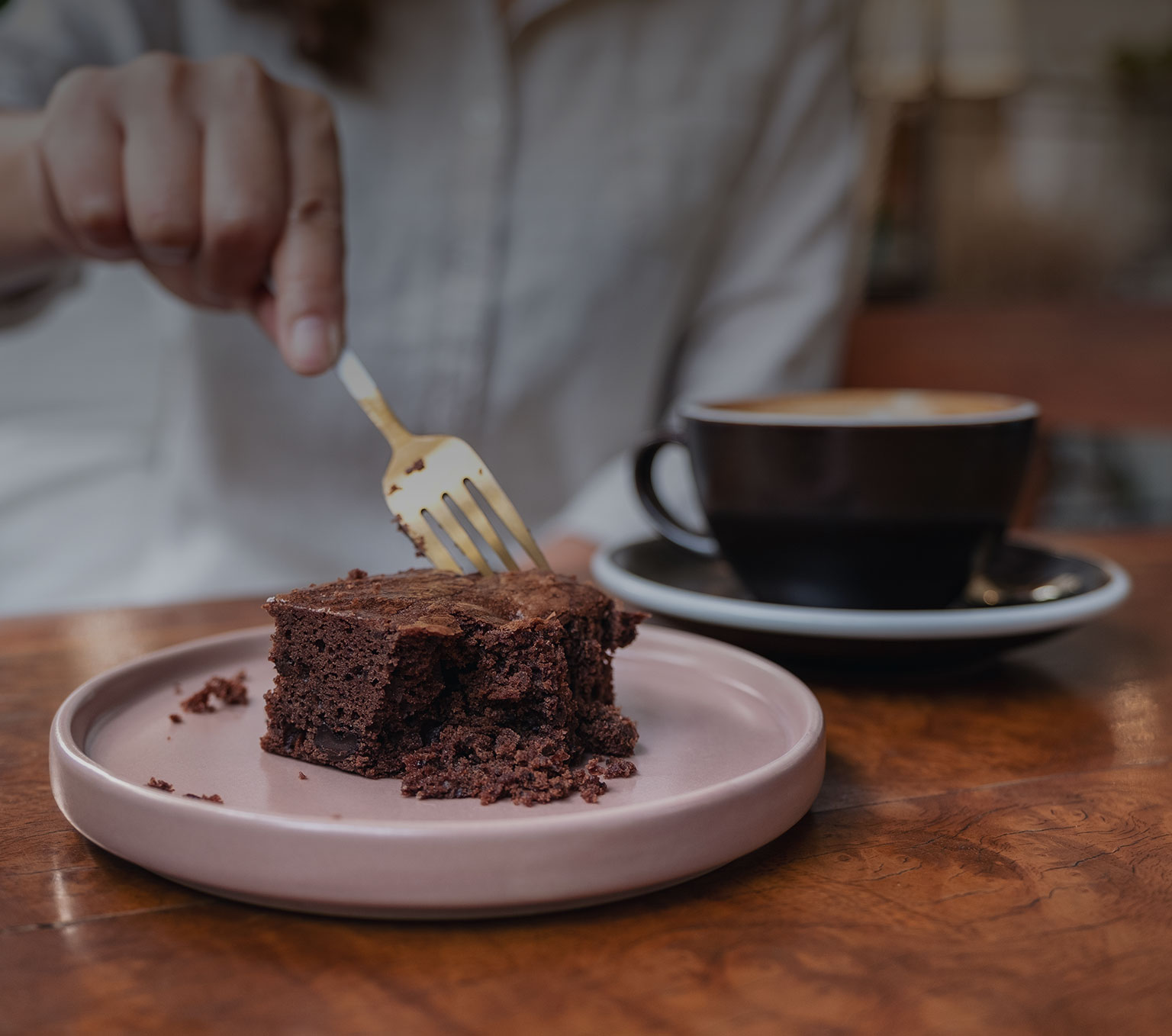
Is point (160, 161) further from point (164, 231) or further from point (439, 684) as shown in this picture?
point (439, 684)

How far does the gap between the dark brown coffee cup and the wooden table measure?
239 millimetres

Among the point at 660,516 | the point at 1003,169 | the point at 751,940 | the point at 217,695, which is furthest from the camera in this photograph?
the point at 1003,169

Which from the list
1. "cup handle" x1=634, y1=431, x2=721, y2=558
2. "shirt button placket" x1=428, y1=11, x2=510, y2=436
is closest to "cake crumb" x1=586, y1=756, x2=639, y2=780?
"cup handle" x1=634, y1=431, x2=721, y2=558

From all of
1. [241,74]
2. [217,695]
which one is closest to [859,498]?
[217,695]

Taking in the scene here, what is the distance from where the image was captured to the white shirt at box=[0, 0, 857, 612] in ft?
5.62

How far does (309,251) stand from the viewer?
1034 mm

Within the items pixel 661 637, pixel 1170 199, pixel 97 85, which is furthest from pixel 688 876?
pixel 1170 199

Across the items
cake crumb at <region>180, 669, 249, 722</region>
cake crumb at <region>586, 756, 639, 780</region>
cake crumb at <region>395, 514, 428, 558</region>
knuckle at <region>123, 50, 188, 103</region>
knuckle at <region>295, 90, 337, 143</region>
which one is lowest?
cake crumb at <region>180, 669, 249, 722</region>

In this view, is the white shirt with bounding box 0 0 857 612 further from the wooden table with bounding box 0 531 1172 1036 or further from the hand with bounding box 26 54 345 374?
the wooden table with bounding box 0 531 1172 1036

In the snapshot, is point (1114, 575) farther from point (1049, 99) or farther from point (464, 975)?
point (1049, 99)

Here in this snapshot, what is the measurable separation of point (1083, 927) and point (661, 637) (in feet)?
1.38

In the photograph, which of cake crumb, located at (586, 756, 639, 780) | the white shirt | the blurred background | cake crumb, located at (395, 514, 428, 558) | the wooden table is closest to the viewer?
the wooden table

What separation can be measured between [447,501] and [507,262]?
104 cm

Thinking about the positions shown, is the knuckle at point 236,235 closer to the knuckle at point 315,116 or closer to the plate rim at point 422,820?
the knuckle at point 315,116
